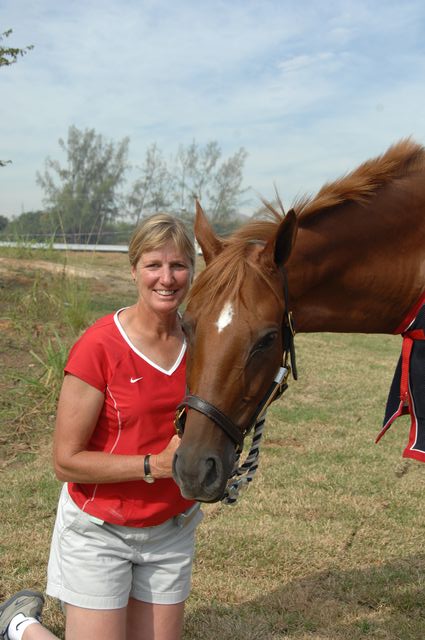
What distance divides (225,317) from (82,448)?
74 cm

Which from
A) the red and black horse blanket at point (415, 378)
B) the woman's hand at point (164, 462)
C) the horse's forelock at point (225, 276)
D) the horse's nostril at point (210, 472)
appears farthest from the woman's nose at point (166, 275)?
the red and black horse blanket at point (415, 378)

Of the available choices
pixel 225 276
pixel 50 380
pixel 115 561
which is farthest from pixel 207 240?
pixel 50 380

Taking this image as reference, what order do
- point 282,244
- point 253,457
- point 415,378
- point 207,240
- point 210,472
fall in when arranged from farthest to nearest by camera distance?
point 415,378 → point 207,240 → point 253,457 → point 282,244 → point 210,472

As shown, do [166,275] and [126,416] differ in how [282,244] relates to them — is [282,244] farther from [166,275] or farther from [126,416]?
[126,416]

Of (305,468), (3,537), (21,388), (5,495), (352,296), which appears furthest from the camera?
(21,388)

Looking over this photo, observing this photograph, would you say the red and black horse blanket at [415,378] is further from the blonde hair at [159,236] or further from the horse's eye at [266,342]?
the blonde hair at [159,236]

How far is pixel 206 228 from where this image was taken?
7.86 feet

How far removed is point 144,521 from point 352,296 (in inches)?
48.5

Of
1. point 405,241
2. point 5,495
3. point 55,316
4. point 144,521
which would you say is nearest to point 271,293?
point 405,241

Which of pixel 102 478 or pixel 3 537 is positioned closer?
pixel 102 478

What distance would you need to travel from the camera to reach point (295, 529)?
165 inches

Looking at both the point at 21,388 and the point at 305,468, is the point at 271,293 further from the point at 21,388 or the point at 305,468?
the point at 21,388

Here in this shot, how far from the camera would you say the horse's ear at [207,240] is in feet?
7.76

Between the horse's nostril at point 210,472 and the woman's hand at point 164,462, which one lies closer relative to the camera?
the horse's nostril at point 210,472
